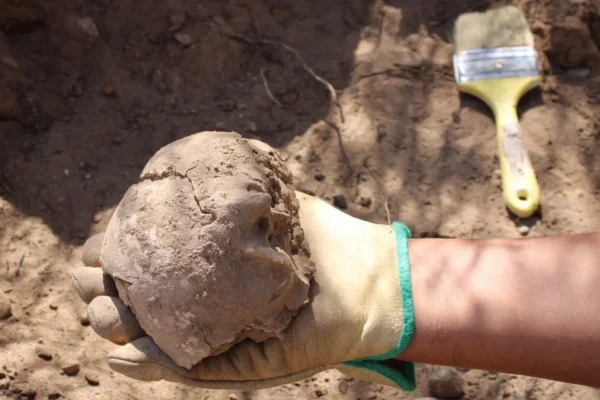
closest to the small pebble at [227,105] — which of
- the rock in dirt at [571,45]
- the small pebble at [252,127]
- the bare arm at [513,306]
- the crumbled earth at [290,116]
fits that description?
the crumbled earth at [290,116]

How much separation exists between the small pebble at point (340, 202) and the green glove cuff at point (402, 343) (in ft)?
2.77

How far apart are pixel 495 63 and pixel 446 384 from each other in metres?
1.62

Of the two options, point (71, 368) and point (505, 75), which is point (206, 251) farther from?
point (505, 75)

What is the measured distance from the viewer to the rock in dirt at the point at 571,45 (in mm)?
3033

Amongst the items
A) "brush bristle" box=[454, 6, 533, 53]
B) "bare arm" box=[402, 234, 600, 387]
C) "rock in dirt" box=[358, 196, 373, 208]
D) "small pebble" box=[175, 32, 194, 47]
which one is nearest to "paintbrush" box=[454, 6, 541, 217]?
"brush bristle" box=[454, 6, 533, 53]

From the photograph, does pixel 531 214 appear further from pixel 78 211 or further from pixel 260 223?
pixel 78 211

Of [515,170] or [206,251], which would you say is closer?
[206,251]

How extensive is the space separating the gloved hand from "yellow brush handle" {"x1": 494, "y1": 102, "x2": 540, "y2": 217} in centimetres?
104

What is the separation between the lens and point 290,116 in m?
2.99

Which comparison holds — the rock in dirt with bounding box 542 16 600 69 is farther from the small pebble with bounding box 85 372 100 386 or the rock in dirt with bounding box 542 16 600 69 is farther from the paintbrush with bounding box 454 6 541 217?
the small pebble with bounding box 85 372 100 386

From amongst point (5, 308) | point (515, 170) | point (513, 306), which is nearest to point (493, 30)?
point (515, 170)

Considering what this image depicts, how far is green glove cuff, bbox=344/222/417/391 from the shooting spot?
5.54 ft

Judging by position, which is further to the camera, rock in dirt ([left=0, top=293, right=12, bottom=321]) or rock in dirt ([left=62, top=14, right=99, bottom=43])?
rock in dirt ([left=62, top=14, right=99, bottom=43])

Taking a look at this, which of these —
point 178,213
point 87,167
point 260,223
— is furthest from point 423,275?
point 87,167
